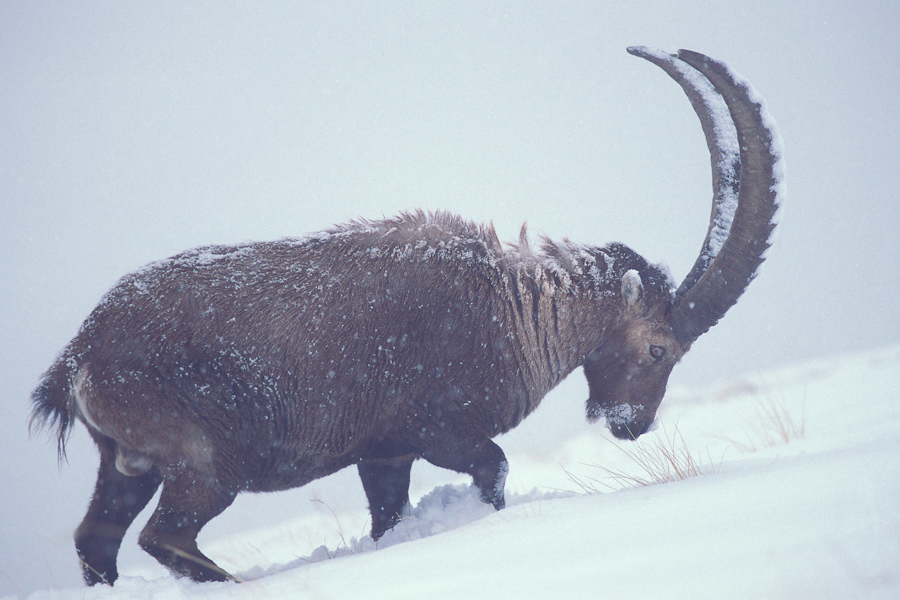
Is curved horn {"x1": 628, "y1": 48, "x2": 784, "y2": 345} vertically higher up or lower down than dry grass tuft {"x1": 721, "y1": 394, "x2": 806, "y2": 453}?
higher up

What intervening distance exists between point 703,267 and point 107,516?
420cm

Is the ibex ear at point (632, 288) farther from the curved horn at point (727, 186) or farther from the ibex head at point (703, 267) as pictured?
the curved horn at point (727, 186)

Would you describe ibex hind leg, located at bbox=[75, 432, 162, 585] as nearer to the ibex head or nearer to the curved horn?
the ibex head

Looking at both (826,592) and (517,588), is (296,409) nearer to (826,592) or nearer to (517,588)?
(517,588)

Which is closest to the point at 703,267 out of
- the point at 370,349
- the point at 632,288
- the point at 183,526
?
the point at 632,288

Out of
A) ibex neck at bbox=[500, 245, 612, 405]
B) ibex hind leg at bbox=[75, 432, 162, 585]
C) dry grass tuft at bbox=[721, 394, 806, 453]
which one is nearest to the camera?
ibex hind leg at bbox=[75, 432, 162, 585]

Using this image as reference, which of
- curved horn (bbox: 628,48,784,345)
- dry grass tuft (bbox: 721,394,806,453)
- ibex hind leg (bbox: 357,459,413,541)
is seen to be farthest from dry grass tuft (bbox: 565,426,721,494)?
dry grass tuft (bbox: 721,394,806,453)

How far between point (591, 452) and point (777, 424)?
3625mm

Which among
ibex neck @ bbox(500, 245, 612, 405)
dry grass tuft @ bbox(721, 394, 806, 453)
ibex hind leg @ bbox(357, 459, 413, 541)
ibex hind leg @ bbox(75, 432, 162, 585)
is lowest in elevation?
dry grass tuft @ bbox(721, 394, 806, 453)

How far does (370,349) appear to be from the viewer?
146 inches

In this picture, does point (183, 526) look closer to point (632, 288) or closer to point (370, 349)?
point (370, 349)

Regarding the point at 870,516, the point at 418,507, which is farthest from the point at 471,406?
the point at 870,516

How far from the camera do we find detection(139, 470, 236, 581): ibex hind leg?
327 centimetres

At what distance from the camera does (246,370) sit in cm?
351
